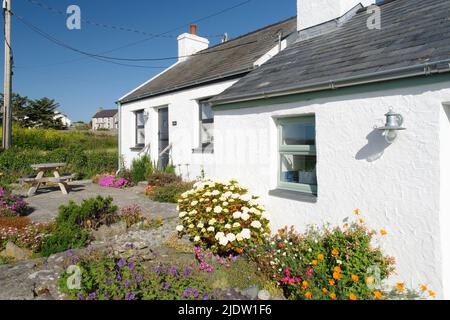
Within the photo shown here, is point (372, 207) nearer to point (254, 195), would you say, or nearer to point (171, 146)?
point (254, 195)

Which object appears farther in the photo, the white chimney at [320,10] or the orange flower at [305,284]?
the white chimney at [320,10]

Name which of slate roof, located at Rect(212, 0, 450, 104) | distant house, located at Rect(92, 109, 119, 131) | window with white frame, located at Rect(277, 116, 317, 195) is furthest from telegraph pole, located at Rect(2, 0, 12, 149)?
distant house, located at Rect(92, 109, 119, 131)

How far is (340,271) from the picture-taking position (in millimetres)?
3453

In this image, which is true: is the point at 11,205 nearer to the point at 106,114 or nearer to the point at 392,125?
the point at 392,125

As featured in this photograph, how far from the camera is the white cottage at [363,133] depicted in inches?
141

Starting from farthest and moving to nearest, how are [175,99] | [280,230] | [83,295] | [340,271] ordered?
[175,99] < [280,230] < [340,271] < [83,295]

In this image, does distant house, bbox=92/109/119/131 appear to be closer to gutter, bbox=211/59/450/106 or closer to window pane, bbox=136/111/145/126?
window pane, bbox=136/111/145/126

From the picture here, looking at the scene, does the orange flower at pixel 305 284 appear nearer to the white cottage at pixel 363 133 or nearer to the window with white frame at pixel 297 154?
the white cottage at pixel 363 133

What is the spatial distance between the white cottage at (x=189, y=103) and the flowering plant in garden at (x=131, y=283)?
6.22 m

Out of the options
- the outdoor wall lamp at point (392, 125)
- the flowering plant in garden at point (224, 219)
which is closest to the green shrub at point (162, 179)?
the flowering plant in garden at point (224, 219)

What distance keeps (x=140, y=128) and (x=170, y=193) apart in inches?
254

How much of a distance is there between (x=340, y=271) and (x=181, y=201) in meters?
3.17

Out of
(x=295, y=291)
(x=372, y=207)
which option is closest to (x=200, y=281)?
(x=295, y=291)

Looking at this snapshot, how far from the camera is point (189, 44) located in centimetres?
1588
